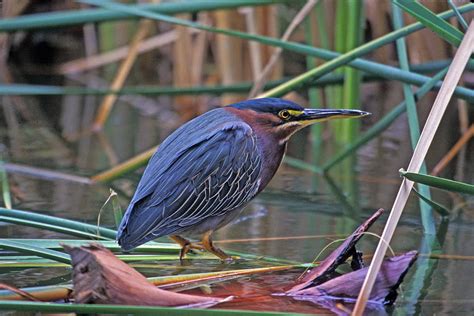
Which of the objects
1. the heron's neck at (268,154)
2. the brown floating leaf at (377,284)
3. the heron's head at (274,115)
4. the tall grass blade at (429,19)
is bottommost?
the brown floating leaf at (377,284)

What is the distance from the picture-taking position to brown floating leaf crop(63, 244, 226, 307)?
2.75 m

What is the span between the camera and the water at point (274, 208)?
3336 mm

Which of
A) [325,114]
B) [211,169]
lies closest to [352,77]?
[325,114]

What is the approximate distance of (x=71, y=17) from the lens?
484 cm

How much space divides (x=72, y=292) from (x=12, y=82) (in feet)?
19.2

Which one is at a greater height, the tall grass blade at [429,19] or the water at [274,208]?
the tall grass blade at [429,19]

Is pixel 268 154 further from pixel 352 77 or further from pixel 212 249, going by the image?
pixel 352 77

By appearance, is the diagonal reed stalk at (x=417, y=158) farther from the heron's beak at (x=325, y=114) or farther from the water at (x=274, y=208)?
the heron's beak at (x=325, y=114)

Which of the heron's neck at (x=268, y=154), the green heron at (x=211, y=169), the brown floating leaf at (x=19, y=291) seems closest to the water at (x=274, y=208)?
the green heron at (x=211, y=169)

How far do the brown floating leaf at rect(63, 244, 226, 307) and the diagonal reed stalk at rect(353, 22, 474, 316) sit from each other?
2.02ft

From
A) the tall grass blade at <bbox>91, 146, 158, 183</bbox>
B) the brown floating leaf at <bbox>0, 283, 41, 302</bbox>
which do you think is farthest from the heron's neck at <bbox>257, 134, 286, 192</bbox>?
the brown floating leaf at <bbox>0, 283, 41, 302</bbox>

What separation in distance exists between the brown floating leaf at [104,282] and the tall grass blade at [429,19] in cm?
129

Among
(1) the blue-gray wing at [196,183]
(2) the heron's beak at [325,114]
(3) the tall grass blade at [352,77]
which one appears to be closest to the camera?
(1) the blue-gray wing at [196,183]

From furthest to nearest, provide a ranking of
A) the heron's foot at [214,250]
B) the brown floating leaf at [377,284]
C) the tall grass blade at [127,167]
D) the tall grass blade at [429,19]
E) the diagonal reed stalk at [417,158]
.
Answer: the tall grass blade at [127,167] → the heron's foot at [214,250] → the tall grass blade at [429,19] → the brown floating leaf at [377,284] → the diagonal reed stalk at [417,158]
